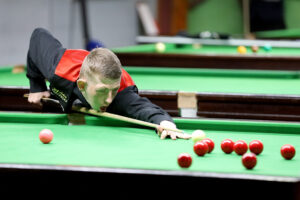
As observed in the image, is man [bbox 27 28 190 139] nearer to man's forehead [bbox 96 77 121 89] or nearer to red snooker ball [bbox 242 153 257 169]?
man's forehead [bbox 96 77 121 89]

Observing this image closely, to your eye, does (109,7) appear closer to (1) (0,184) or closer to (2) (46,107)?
(2) (46,107)

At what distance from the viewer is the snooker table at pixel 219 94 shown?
A: 3275mm

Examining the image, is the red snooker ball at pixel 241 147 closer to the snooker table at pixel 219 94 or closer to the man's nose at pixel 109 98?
the man's nose at pixel 109 98

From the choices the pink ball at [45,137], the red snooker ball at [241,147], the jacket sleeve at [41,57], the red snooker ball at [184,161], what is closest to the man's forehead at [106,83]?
the pink ball at [45,137]

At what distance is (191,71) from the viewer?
4.69m

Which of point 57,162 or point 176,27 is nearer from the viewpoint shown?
point 57,162

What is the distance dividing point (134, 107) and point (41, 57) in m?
0.81

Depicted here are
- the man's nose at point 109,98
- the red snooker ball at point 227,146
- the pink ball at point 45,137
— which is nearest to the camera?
the red snooker ball at point 227,146

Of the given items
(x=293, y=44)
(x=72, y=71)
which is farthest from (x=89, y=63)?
(x=293, y=44)

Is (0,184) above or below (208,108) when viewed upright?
above

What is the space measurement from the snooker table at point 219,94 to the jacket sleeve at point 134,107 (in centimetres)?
64

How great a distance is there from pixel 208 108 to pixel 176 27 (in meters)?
5.82

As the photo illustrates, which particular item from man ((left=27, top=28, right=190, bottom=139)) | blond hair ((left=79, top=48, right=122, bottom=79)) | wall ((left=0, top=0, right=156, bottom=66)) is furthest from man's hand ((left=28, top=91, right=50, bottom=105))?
wall ((left=0, top=0, right=156, bottom=66))

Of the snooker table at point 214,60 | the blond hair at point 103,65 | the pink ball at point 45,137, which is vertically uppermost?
the blond hair at point 103,65
